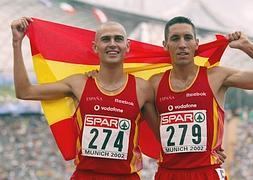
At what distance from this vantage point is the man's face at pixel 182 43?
4.82 metres

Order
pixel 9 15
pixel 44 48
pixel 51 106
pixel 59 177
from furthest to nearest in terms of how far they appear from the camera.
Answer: pixel 9 15 < pixel 59 177 < pixel 44 48 < pixel 51 106

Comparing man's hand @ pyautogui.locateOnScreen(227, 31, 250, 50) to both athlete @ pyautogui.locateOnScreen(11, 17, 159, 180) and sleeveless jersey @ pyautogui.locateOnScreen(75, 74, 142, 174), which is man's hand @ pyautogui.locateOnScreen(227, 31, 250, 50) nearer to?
athlete @ pyautogui.locateOnScreen(11, 17, 159, 180)

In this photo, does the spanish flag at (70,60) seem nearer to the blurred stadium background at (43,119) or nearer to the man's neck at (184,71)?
the man's neck at (184,71)

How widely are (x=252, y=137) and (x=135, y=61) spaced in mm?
20788

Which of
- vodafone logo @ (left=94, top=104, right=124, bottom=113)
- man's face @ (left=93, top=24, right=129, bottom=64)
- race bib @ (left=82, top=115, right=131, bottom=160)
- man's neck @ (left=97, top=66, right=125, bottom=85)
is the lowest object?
race bib @ (left=82, top=115, right=131, bottom=160)

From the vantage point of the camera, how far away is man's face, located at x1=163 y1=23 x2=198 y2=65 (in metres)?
4.82

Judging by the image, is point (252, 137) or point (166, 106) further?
point (252, 137)

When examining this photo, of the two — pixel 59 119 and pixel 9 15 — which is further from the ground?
pixel 9 15

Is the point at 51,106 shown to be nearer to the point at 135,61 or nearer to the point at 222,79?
the point at 135,61

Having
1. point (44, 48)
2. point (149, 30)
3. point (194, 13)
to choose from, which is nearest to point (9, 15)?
point (149, 30)

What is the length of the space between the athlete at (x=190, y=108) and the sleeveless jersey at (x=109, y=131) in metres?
0.22

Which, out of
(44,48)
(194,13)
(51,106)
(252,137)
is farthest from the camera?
(194,13)

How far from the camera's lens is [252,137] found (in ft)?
84.9

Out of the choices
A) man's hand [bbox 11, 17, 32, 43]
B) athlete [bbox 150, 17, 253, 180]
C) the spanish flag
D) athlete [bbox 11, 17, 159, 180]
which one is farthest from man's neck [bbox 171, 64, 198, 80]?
man's hand [bbox 11, 17, 32, 43]
